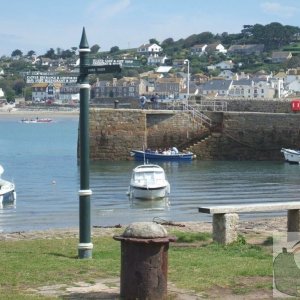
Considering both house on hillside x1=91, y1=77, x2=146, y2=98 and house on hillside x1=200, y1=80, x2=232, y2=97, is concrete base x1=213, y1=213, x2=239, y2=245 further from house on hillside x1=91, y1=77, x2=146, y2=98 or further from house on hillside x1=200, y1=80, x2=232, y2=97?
house on hillside x1=91, y1=77, x2=146, y2=98

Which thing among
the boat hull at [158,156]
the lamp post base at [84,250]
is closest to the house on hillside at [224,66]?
the boat hull at [158,156]

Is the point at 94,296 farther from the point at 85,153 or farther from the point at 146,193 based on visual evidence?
the point at 146,193

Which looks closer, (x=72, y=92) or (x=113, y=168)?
(x=113, y=168)

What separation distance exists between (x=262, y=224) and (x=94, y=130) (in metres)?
32.4

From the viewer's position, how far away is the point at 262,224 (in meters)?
17.8

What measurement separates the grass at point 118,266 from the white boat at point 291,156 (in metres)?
34.7

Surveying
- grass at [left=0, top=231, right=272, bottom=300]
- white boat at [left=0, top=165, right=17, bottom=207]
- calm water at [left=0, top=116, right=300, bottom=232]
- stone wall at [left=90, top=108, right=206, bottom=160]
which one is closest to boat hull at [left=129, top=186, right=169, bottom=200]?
calm water at [left=0, top=116, right=300, bottom=232]

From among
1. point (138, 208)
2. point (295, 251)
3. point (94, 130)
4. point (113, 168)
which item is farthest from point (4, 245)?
point (94, 130)

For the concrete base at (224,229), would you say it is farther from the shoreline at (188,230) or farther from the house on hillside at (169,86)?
the house on hillside at (169,86)

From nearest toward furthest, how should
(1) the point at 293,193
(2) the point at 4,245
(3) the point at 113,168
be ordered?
(2) the point at 4,245 < (1) the point at 293,193 < (3) the point at 113,168

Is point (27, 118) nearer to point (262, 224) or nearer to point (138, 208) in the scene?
point (138, 208)

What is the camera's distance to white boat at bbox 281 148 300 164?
157 feet

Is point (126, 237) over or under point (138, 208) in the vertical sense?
over

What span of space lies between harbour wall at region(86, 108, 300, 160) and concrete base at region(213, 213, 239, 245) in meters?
36.9
